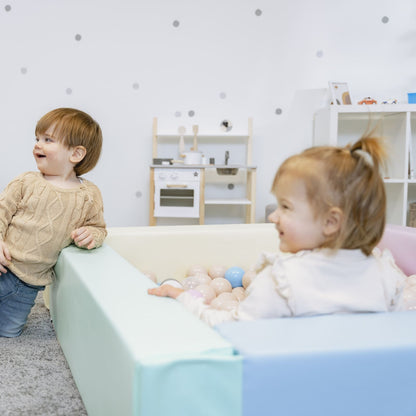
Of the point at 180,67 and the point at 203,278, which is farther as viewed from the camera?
the point at 180,67

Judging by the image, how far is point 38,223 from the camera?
1.28 meters

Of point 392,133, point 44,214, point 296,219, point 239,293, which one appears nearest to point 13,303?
point 44,214

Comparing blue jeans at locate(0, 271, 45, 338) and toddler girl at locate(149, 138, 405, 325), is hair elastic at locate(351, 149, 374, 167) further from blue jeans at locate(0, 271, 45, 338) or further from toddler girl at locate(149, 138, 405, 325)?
blue jeans at locate(0, 271, 45, 338)

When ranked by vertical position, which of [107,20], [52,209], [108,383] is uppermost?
[107,20]

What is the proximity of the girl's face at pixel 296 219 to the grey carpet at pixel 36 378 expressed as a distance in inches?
20.5

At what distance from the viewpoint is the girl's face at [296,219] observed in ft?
2.44

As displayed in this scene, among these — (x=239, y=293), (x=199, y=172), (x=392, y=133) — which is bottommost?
(x=239, y=293)

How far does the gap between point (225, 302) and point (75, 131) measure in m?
0.61

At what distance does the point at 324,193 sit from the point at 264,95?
9.27 ft

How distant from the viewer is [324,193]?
727mm

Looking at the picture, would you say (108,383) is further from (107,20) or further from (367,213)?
(107,20)

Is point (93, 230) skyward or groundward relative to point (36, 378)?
skyward

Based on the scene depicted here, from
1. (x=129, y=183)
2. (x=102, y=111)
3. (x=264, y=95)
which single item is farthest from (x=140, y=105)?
(x=264, y=95)

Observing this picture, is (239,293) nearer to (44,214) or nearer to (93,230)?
(93,230)
